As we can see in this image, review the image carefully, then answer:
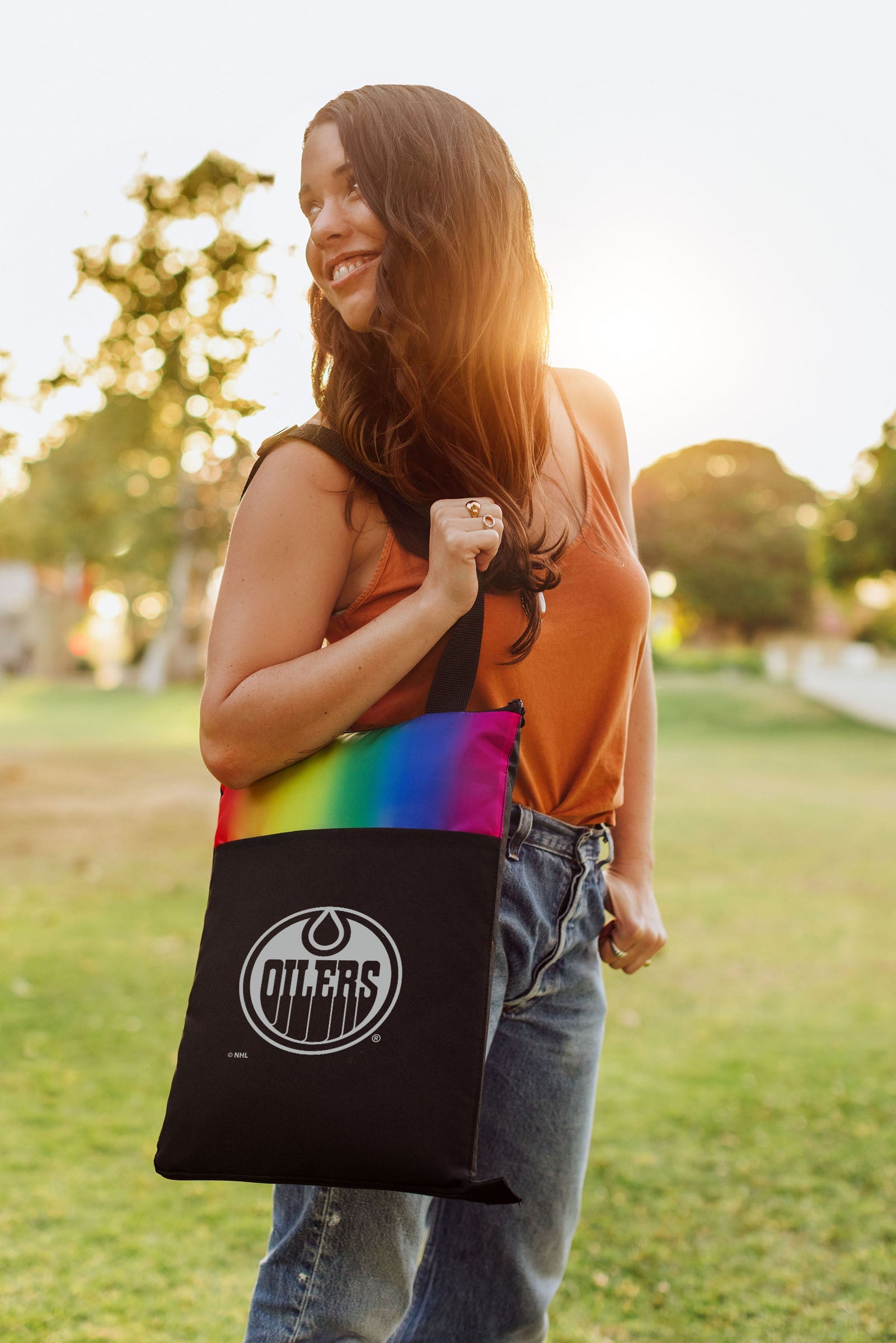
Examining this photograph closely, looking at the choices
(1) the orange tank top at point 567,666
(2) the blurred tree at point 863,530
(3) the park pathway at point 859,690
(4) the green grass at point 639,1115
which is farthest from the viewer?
(3) the park pathway at point 859,690

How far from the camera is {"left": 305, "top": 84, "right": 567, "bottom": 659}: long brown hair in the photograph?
1371 mm

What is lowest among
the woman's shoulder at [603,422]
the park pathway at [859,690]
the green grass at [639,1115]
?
the park pathway at [859,690]

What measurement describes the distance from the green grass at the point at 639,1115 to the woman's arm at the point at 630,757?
1.61 meters

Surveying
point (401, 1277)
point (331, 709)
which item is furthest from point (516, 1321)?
point (331, 709)

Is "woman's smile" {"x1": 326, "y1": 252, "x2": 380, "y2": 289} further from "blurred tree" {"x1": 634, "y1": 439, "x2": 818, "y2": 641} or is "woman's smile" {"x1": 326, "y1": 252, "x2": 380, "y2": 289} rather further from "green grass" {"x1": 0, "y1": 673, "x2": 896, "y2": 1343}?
"blurred tree" {"x1": 634, "y1": 439, "x2": 818, "y2": 641}

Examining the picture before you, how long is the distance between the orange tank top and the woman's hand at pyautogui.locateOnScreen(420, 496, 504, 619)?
75 mm

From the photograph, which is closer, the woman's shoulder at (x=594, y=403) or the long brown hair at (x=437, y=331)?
the long brown hair at (x=437, y=331)

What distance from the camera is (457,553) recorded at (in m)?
1.27

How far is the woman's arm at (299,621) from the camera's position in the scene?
1.28 meters

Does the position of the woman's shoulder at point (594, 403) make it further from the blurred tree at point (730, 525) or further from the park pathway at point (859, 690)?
the blurred tree at point (730, 525)

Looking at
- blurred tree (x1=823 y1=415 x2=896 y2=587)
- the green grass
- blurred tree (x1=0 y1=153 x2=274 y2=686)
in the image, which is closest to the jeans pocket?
the green grass

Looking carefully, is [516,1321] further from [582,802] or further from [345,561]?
[345,561]

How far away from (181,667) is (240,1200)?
32.6 metres

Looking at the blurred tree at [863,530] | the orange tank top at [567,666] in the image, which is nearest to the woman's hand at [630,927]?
the orange tank top at [567,666]
